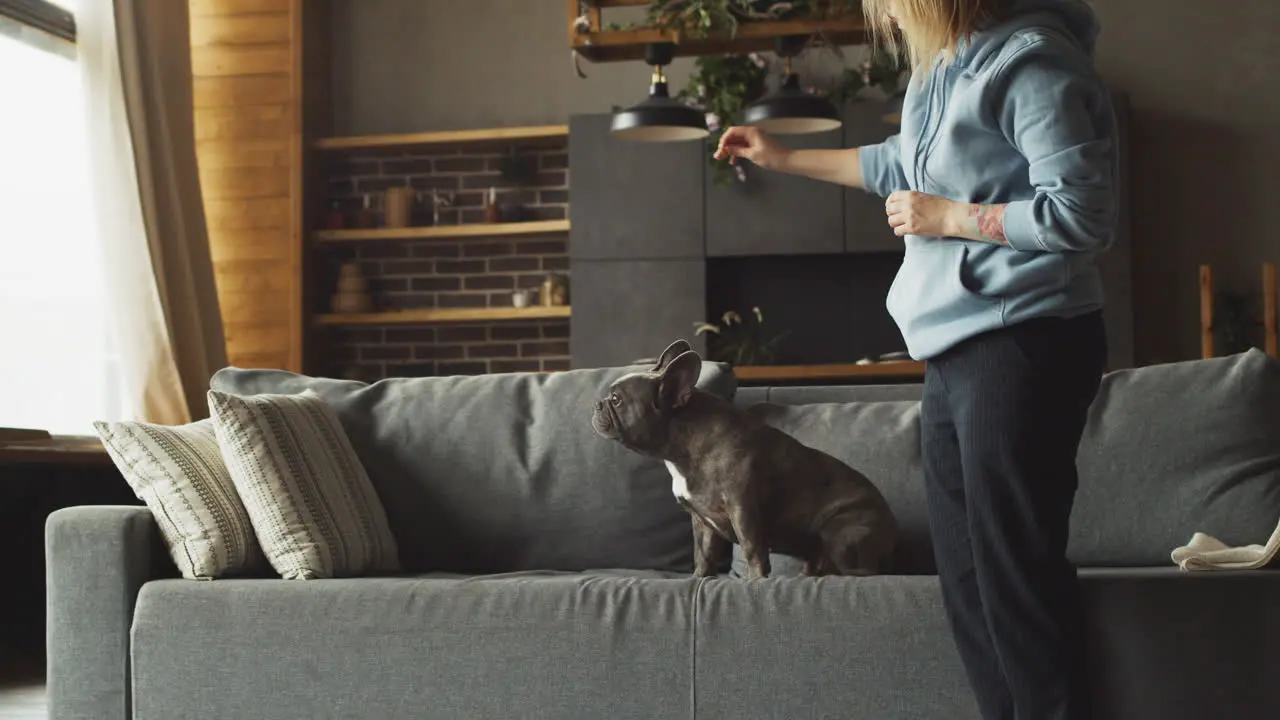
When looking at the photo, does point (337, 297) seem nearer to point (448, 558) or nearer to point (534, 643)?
point (448, 558)

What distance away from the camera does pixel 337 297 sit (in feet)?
23.7

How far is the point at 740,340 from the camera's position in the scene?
6.77 m

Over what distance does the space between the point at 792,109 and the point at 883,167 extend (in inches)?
112

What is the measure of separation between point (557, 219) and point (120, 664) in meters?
4.98

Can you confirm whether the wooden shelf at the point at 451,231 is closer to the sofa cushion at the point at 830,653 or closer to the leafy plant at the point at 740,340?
the leafy plant at the point at 740,340

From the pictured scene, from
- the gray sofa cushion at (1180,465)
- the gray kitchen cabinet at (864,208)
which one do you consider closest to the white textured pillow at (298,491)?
the gray sofa cushion at (1180,465)

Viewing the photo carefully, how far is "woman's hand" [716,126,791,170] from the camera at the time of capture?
213cm

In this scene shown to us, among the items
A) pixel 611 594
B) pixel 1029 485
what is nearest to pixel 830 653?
pixel 611 594

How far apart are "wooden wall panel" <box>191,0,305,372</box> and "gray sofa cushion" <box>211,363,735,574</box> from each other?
165 inches

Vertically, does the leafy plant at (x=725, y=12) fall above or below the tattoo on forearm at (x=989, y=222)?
above

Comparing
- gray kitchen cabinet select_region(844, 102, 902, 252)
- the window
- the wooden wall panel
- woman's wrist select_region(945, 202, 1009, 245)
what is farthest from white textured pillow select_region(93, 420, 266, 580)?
the wooden wall panel

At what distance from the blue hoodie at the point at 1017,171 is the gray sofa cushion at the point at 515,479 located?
3.75 feet

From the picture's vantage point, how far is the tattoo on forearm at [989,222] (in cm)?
171

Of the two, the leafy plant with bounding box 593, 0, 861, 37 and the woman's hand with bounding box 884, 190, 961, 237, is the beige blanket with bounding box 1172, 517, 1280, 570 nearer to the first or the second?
the woman's hand with bounding box 884, 190, 961, 237
